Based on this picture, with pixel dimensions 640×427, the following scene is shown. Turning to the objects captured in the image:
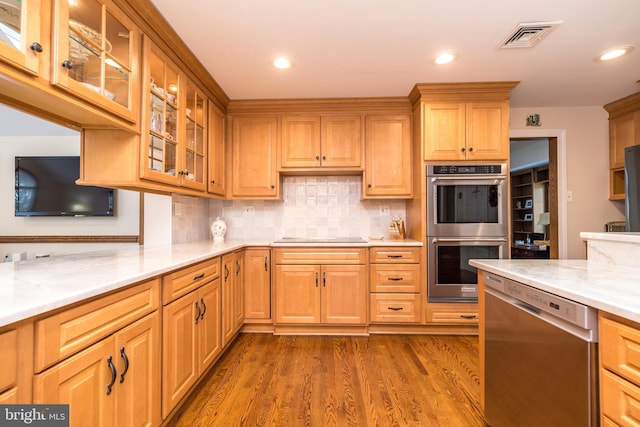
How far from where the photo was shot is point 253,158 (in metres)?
3.24

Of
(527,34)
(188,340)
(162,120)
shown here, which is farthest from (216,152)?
(527,34)

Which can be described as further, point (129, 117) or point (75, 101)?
point (129, 117)

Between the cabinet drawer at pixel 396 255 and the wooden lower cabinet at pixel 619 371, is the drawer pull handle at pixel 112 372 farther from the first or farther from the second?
the cabinet drawer at pixel 396 255

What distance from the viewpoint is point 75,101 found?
1.28m

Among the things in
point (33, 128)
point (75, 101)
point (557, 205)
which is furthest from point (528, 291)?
point (33, 128)

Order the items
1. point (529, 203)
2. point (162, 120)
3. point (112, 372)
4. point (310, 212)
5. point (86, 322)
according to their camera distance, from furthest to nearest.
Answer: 1. point (529, 203)
2. point (310, 212)
3. point (162, 120)
4. point (112, 372)
5. point (86, 322)

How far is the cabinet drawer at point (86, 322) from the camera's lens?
2.81 feet

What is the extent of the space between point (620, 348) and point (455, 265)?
6.65 ft

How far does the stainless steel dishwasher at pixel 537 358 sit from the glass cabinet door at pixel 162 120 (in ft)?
6.75

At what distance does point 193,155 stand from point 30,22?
1424mm

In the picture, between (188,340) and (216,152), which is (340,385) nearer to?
(188,340)

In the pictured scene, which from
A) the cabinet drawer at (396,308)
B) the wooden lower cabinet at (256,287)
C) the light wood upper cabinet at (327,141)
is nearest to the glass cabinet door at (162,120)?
the wooden lower cabinet at (256,287)

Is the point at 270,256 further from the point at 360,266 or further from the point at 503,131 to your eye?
the point at 503,131

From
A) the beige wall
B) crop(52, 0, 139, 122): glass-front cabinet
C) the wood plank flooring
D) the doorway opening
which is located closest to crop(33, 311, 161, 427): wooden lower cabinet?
the wood plank flooring
